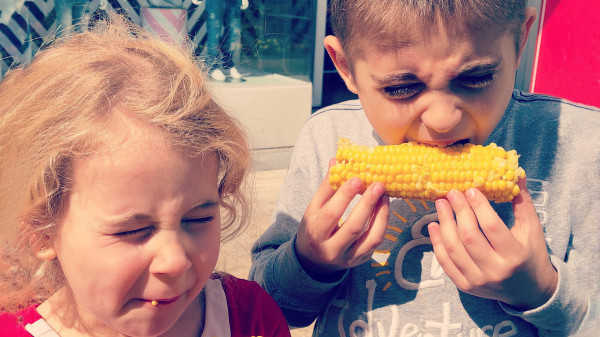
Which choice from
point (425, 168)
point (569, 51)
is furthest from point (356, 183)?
point (569, 51)

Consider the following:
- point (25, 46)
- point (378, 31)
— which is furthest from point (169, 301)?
point (25, 46)

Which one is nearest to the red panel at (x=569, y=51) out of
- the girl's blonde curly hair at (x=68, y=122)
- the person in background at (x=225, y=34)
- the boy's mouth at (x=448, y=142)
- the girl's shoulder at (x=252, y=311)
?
the person in background at (x=225, y=34)

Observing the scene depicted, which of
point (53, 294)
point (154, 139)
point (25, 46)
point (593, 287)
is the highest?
point (154, 139)

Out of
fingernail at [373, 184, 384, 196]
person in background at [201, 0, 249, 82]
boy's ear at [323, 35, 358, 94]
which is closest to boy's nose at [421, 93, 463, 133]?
fingernail at [373, 184, 384, 196]

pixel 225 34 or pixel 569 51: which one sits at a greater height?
pixel 225 34

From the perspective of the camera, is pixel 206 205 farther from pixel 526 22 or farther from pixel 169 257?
pixel 526 22

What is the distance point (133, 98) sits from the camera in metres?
1.37

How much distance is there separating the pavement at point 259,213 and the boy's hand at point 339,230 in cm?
38

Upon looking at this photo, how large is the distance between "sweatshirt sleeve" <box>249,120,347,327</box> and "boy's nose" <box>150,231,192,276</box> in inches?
16.2

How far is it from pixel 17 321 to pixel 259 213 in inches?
109

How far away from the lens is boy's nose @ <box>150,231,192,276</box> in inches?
49.0

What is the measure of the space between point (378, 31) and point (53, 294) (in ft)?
3.53

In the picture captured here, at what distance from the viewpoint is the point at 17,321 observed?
4.55ft

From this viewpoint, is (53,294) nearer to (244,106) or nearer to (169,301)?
(169,301)
